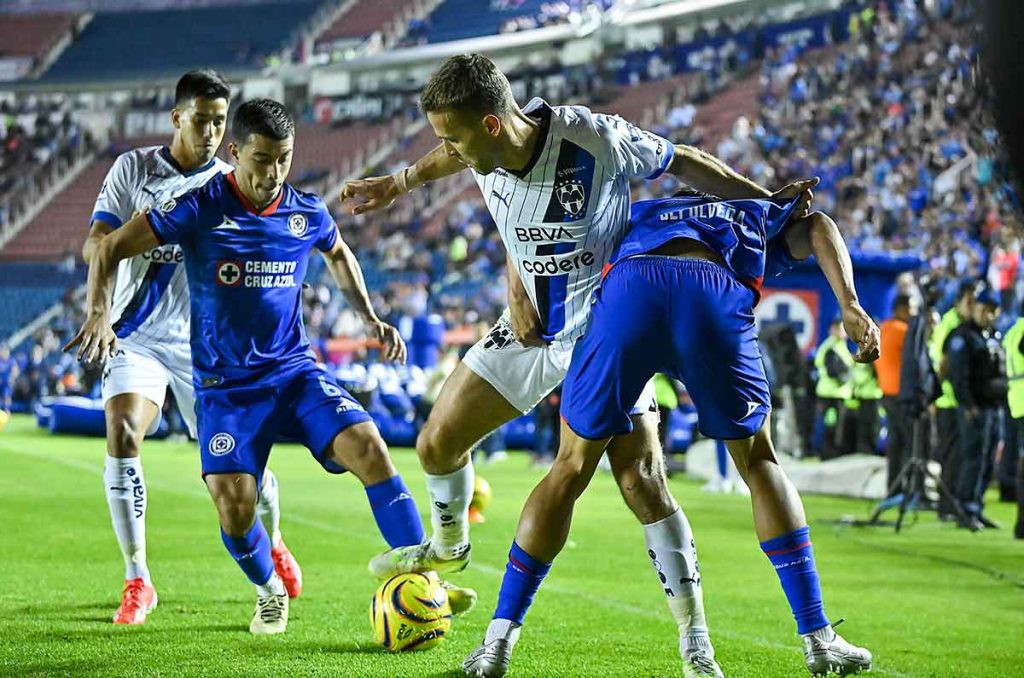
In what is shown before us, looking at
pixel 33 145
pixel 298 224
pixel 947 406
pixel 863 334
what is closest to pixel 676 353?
pixel 863 334

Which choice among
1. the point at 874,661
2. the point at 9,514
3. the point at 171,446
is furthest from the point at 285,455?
the point at 874,661

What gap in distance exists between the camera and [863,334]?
12.5 feet

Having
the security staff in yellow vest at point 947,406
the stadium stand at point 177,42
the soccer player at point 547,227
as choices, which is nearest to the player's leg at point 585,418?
the soccer player at point 547,227

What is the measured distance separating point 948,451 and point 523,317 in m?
8.73

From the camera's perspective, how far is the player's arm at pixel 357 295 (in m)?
5.54

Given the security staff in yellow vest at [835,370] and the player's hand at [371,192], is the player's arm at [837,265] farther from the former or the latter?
the security staff in yellow vest at [835,370]

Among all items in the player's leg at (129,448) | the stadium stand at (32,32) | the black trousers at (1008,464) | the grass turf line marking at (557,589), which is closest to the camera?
the grass turf line marking at (557,589)

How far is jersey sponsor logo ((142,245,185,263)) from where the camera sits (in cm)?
595

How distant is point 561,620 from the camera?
574cm

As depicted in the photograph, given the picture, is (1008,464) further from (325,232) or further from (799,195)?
(799,195)

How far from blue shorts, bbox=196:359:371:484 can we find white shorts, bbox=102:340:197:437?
70 cm

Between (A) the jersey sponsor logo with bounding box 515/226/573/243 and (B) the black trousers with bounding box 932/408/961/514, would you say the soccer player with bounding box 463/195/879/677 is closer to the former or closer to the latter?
(A) the jersey sponsor logo with bounding box 515/226/573/243

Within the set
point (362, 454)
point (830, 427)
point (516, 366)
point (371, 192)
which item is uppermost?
point (371, 192)

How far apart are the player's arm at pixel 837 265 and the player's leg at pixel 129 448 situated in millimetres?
2997
